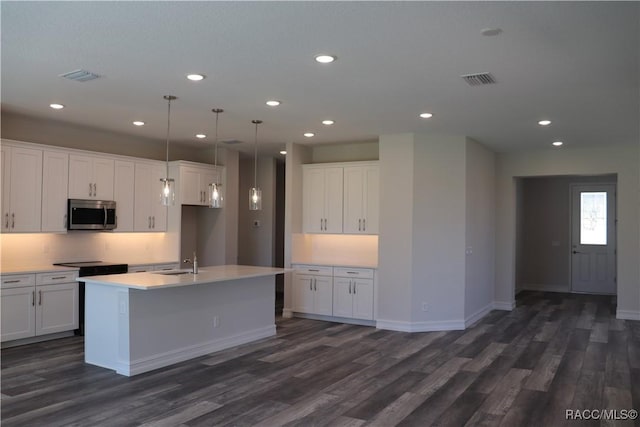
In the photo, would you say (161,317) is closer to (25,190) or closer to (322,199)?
(25,190)

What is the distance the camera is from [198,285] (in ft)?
18.5

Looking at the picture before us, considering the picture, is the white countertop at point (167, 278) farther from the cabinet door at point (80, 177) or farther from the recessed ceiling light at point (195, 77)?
the recessed ceiling light at point (195, 77)

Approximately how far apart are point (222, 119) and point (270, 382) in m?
3.20

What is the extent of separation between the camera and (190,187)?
8078mm

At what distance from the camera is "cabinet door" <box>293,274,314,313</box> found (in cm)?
781

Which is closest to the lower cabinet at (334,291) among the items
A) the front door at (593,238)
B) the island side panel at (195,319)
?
the island side panel at (195,319)

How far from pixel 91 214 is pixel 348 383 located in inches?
165

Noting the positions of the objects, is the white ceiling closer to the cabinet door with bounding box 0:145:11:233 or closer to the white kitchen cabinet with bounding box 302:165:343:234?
the cabinet door with bounding box 0:145:11:233

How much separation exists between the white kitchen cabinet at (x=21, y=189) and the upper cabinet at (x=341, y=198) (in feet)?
12.2

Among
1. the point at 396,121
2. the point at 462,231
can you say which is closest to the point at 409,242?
the point at 462,231

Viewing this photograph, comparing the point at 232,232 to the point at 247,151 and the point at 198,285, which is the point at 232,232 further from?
the point at 198,285

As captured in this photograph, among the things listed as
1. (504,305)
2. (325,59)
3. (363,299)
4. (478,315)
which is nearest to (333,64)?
(325,59)

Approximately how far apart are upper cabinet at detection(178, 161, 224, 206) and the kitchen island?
2180mm

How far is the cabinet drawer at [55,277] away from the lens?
5991 mm
